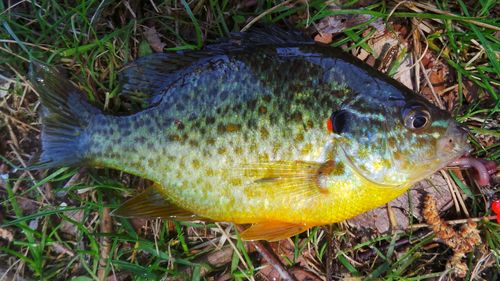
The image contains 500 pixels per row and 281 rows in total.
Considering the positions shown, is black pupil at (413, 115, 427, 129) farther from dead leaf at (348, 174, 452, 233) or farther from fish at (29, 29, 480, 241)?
dead leaf at (348, 174, 452, 233)

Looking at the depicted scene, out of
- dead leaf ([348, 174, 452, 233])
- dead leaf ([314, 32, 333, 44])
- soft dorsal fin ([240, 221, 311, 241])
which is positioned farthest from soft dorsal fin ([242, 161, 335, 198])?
dead leaf ([314, 32, 333, 44])

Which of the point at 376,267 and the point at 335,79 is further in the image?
the point at 376,267

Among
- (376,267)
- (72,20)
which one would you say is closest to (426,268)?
(376,267)

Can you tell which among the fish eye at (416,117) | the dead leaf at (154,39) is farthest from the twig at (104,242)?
the fish eye at (416,117)

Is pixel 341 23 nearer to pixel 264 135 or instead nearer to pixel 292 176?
pixel 264 135

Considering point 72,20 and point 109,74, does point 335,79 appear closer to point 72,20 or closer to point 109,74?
point 109,74

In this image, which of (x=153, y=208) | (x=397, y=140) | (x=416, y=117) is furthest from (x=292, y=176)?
(x=153, y=208)
